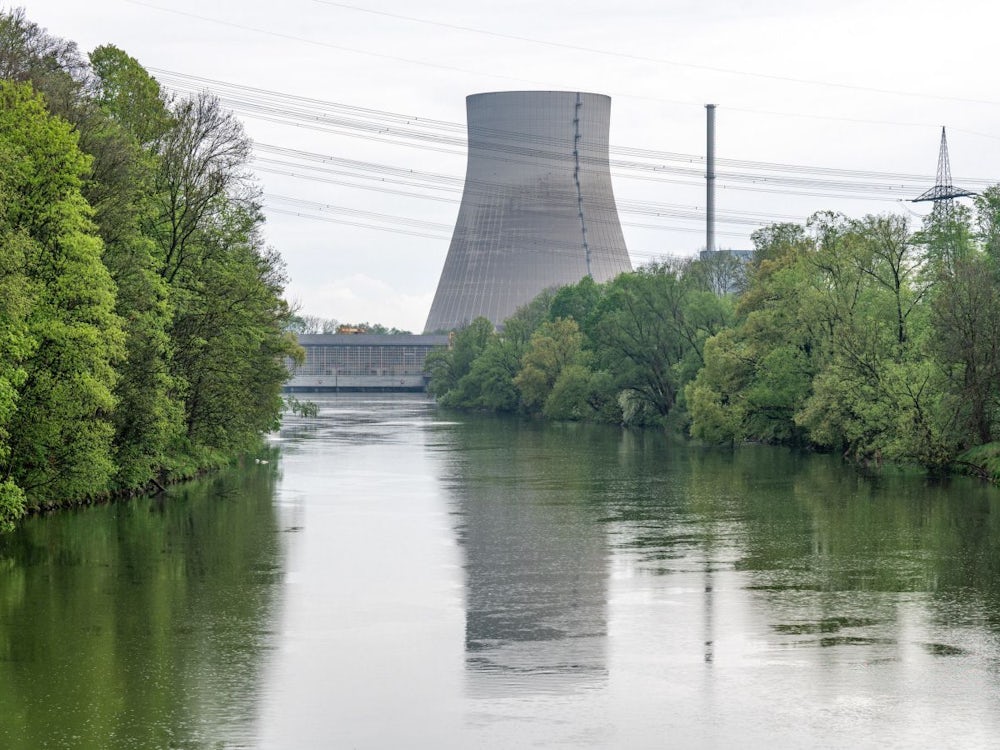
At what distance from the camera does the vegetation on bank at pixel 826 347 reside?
39000 millimetres

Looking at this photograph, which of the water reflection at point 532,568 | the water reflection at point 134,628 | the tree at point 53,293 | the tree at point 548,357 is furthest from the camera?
the tree at point 548,357

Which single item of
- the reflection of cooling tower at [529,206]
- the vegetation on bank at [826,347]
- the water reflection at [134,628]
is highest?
the reflection of cooling tower at [529,206]

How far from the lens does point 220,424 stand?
130 ft

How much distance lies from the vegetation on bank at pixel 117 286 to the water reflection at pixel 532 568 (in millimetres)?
7092

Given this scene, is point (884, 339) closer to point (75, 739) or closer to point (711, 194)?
point (75, 739)

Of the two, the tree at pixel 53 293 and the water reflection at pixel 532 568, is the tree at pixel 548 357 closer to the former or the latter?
the water reflection at pixel 532 568

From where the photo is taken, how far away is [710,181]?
3883 inches

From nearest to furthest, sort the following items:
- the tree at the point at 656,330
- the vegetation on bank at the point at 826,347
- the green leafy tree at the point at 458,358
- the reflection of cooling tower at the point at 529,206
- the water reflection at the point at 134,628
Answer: the water reflection at the point at 134,628 → the vegetation on bank at the point at 826,347 → the tree at the point at 656,330 → the reflection of cooling tower at the point at 529,206 → the green leafy tree at the point at 458,358

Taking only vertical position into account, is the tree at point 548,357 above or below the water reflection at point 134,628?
above

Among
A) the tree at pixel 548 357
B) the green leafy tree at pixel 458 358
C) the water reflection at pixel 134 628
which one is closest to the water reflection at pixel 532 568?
the water reflection at pixel 134 628

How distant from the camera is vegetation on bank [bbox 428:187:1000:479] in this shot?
3900 cm

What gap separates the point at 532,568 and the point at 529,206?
73.8m

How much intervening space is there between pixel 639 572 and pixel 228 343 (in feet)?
64.6

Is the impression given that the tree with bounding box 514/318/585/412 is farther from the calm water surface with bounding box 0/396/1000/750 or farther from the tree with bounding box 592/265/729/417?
the calm water surface with bounding box 0/396/1000/750
